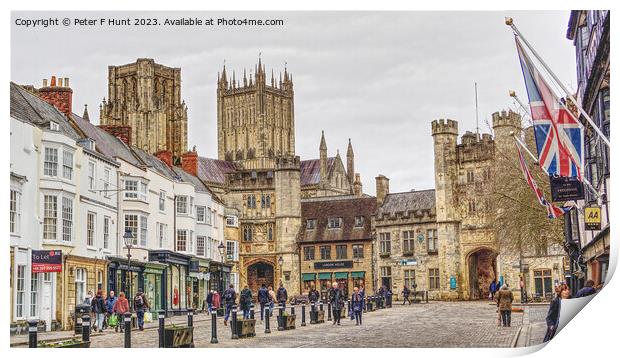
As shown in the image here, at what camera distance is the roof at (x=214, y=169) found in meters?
56.7

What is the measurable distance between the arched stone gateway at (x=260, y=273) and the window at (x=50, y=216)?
36.2m

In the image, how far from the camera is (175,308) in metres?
30.4

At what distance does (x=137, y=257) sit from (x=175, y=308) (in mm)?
2437

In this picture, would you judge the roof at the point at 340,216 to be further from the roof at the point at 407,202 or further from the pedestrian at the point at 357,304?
the pedestrian at the point at 357,304

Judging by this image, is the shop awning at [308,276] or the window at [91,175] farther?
the shop awning at [308,276]

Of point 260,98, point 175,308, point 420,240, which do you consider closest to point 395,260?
point 420,240

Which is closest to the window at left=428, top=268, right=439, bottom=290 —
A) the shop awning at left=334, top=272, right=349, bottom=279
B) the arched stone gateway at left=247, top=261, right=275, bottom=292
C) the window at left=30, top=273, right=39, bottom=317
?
the shop awning at left=334, top=272, right=349, bottom=279

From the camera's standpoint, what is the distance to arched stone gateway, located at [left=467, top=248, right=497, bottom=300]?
5353cm

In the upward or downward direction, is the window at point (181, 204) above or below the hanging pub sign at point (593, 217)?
above

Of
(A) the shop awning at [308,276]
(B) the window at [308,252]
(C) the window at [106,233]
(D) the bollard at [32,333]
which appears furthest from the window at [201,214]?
(D) the bollard at [32,333]

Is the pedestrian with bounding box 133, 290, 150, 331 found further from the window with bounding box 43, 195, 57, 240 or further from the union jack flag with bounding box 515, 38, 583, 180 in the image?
the union jack flag with bounding box 515, 38, 583, 180

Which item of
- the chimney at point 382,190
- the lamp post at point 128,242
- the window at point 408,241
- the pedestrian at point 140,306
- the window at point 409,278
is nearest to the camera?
the pedestrian at point 140,306

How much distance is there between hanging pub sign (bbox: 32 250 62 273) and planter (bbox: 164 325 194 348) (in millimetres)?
2872
